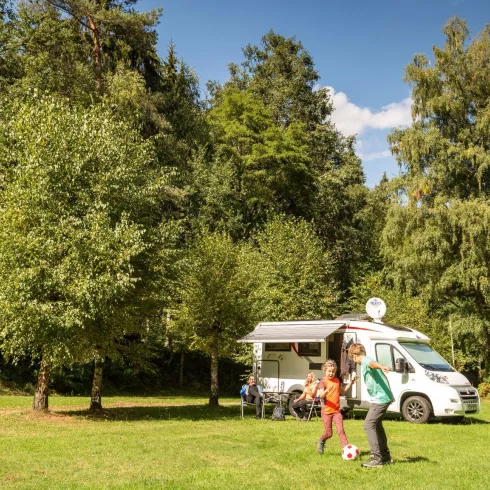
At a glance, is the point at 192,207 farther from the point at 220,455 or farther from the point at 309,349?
the point at 220,455

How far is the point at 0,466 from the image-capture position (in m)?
8.05

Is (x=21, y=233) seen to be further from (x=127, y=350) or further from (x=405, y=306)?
(x=405, y=306)

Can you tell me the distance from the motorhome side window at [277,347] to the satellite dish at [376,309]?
8.96 ft

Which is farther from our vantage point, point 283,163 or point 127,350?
point 283,163

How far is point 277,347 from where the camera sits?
1777 cm

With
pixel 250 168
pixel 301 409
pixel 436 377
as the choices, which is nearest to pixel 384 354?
pixel 436 377

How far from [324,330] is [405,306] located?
16.0 m

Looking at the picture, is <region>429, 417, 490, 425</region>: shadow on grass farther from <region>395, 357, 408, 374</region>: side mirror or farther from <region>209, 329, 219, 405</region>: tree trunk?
<region>209, 329, 219, 405</region>: tree trunk

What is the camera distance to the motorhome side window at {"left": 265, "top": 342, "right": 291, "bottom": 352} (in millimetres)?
17656

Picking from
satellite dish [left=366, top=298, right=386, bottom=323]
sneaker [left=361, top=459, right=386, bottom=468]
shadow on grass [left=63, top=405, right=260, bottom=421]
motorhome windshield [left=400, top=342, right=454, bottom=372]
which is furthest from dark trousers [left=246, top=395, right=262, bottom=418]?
sneaker [left=361, top=459, right=386, bottom=468]

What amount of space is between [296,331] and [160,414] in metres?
4.83

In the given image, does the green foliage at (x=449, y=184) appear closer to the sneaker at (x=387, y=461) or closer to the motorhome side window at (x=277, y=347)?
the motorhome side window at (x=277, y=347)

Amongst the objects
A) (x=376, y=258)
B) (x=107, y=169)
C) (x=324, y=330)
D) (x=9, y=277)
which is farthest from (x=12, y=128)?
(x=376, y=258)

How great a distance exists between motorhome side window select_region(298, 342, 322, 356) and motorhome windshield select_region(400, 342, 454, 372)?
2516 mm
